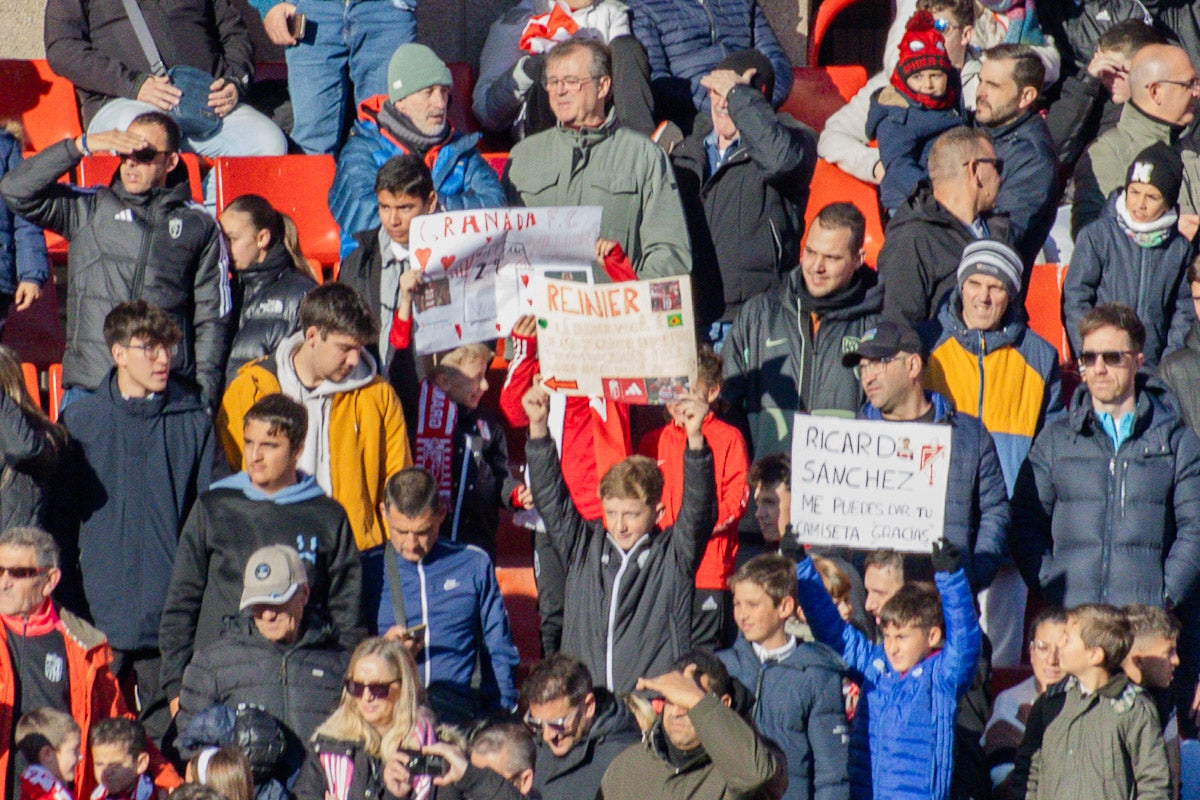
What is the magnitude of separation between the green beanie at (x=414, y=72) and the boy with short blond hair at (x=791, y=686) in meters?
3.15

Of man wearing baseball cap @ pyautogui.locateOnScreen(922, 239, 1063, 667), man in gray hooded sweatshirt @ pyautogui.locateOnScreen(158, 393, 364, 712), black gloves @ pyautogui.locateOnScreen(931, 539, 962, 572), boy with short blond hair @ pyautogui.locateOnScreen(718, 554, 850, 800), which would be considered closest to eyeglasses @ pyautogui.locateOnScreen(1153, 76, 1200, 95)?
man wearing baseball cap @ pyautogui.locateOnScreen(922, 239, 1063, 667)

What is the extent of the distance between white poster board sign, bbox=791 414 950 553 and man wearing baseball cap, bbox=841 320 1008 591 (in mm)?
406

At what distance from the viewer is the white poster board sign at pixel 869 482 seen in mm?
8031

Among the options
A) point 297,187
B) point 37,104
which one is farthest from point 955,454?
point 37,104

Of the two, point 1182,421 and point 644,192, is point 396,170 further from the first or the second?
point 1182,421

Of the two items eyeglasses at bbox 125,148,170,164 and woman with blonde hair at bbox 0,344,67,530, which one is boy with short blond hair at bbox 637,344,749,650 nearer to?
woman with blonde hair at bbox 0,344,67,530

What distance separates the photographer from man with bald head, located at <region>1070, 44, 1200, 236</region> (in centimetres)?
1095

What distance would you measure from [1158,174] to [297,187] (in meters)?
4.31

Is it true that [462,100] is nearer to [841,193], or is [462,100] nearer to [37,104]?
[841,193]

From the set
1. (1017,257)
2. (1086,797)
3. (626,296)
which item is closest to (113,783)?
(626,296)

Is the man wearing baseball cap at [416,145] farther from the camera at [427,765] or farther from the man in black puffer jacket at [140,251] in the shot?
the camera at [427,765]

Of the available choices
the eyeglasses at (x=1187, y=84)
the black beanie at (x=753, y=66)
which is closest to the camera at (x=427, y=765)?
the black beanie at (x=753, y=66)

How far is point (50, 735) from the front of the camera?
731 centimetres

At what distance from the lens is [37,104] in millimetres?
12625
